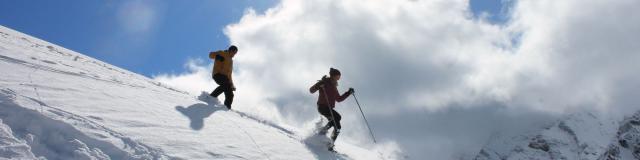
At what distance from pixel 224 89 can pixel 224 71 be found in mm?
556

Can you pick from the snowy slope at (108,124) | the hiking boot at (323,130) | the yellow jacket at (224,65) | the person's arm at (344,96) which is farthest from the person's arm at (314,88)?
the yellow jacket at (224,65)

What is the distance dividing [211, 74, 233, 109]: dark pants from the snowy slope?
225 cm

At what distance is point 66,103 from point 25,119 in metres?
1.40

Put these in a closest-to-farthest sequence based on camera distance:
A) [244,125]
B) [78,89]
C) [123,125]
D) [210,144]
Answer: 1. [123,125]
2. [210,144]
3. [78,89]
4. [244,125]

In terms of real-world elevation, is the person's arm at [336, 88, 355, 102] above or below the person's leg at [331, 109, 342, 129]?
above

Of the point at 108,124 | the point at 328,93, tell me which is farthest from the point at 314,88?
the point at 108,124

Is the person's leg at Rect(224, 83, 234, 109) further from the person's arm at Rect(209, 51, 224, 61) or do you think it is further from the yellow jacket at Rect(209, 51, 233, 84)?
the person's arm at Rect(209, 51, 224, 61)

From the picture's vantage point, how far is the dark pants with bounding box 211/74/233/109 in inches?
634

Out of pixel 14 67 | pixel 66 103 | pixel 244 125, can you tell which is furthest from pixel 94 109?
pixel 244 125

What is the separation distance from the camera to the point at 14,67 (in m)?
11.0

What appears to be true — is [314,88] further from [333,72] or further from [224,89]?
[224,89]

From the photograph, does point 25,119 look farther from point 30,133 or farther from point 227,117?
point 227,117

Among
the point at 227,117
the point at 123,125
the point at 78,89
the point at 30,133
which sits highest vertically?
the point at 227,117

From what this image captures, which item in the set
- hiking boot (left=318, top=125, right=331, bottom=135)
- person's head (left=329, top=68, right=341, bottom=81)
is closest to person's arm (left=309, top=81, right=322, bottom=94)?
person's head (left=329, top=68, right=341, bottom=81)
